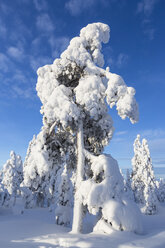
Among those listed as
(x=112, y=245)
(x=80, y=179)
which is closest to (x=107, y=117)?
(x=80, y=179)

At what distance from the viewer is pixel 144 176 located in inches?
1580

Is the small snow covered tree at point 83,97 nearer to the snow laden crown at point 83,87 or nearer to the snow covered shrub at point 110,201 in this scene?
the snow laden crown at point 83,87

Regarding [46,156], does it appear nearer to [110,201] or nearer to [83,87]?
[110,201]

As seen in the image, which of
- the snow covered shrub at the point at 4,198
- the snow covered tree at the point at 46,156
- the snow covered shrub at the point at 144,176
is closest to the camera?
the snow covered tree at the point at 46,156

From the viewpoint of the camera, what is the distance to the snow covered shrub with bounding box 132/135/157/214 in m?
35.9

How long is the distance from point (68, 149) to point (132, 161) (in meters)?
38.0

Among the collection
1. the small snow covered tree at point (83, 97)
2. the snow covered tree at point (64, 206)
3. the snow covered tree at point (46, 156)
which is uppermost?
the small snow covered tree at point (83, 97)

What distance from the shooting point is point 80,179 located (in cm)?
971

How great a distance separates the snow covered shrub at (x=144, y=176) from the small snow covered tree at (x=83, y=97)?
29.8 metres

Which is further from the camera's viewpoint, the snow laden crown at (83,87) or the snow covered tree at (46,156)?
the snow covered tree at (46,156)

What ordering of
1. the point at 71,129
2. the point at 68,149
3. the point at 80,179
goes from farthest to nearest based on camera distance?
the point at 68,149 < the point at 71,129 < the point at 80,179

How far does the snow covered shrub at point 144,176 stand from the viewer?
35.9 m

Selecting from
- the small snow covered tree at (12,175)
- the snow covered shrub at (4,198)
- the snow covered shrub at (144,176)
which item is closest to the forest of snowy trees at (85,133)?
the snow covered shrub at (4,198)

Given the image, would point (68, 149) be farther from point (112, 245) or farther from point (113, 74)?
point (112, 245)
